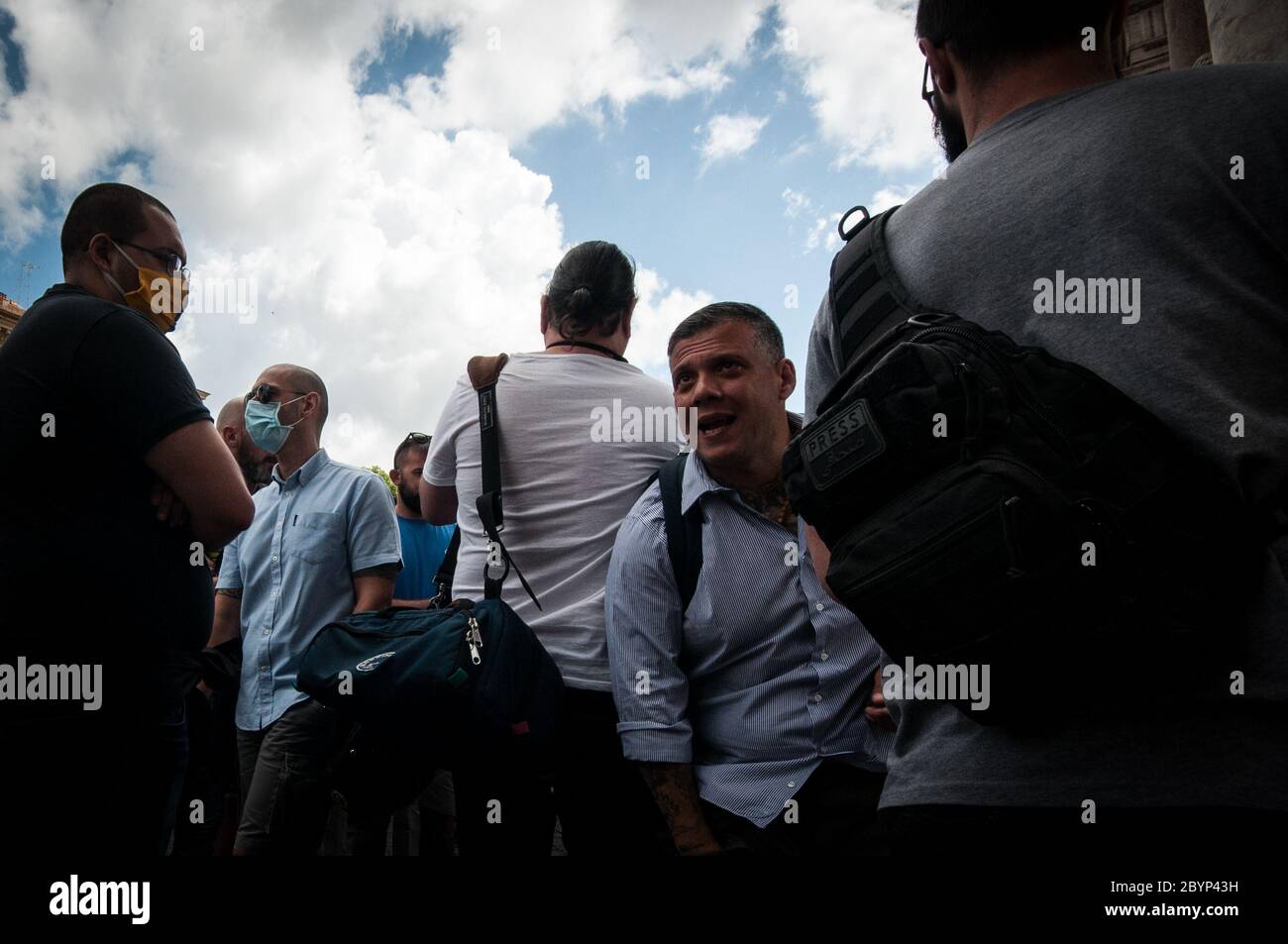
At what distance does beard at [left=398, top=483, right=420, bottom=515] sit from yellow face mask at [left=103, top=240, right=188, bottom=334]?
331cm

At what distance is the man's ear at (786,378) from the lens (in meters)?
2.91

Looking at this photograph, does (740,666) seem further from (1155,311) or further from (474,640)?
(1155,311)

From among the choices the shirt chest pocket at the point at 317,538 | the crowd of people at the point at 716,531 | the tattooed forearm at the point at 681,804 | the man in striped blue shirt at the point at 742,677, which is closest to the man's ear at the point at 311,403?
the shirt chest pocket at the point at 317,538

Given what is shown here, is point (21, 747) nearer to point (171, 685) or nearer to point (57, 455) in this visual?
point (171, 685)

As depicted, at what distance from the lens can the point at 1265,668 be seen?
3.43ft

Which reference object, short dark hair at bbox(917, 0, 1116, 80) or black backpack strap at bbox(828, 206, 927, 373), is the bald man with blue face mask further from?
short dark hair at bbox(917, 0, 1116, 80)

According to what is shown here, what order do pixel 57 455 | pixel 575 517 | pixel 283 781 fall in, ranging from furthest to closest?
1. pixel 283 781
2. pixel 575 517
3. pixel 57 455

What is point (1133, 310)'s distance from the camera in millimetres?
1180

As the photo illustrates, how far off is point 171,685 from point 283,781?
1.67 m

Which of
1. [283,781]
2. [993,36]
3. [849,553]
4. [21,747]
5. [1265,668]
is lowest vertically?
[283,781]

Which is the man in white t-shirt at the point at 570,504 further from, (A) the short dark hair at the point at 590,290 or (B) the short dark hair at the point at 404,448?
(B) the short dark hair at the point at 404,448

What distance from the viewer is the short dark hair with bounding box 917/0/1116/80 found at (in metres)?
1.37

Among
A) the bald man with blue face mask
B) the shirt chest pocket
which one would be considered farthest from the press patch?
the shirt chest pocket
